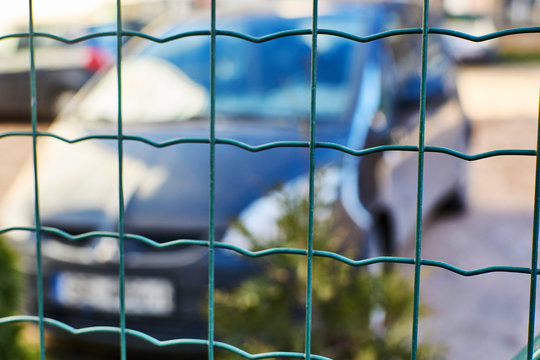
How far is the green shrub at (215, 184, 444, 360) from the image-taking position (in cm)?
246

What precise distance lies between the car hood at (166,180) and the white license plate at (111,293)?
196 millimetres

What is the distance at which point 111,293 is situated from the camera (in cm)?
306

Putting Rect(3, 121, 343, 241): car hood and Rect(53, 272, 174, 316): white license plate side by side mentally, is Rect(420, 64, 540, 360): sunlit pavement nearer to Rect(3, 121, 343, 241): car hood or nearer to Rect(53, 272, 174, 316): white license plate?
Rect(3, 121, 343, 241): car hood

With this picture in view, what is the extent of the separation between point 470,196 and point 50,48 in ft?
23.1

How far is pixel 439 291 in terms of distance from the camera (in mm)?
4406

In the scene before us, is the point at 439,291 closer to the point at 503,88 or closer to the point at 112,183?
the point at 112,183

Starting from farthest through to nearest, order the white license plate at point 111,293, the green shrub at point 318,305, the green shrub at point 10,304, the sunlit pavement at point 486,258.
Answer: the sunlit pavement at point 486,258
the white license plate at point 111,293
the green shrub at point 318,305
the green shrub at point 10,304

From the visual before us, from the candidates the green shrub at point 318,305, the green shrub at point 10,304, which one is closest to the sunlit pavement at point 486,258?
the green shrub at point 318,305

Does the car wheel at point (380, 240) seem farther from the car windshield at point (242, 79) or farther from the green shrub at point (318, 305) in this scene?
the green shrub at point (318, 305)

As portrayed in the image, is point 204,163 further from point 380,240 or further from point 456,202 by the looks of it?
point 456,202

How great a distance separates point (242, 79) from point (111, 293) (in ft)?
4.33

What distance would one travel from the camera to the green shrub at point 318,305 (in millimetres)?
2457

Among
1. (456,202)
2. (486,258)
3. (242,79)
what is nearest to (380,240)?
(242,79)

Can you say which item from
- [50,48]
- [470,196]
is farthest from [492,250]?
[50,48]
